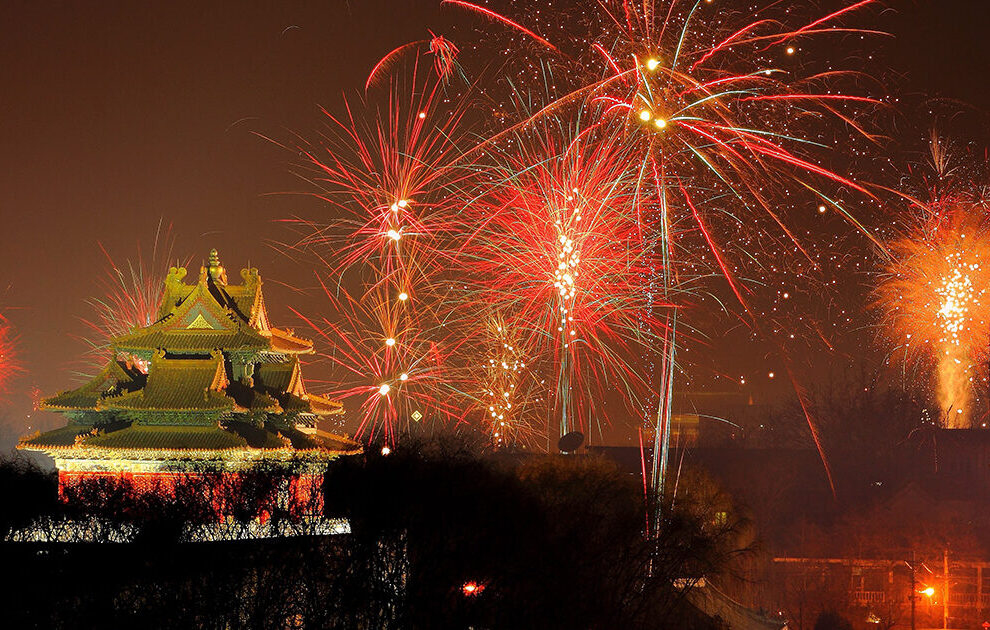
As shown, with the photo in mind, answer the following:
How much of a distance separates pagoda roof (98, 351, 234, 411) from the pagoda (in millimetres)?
22

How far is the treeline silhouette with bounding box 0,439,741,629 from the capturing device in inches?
759

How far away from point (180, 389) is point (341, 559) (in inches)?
238

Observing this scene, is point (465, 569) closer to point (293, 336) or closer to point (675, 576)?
point (293, 336)

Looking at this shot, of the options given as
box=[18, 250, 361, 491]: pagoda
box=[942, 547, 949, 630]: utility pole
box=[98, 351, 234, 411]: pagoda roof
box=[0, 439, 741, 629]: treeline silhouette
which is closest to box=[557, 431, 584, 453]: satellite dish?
box=[0, 439, 741, 629]: treeline silhouette

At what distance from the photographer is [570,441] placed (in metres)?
44.2

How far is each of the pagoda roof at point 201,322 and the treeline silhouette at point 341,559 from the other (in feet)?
10.7

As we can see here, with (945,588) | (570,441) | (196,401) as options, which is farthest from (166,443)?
(945,588)

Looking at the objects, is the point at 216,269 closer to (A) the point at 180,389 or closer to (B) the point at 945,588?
(A) the point at 180,389

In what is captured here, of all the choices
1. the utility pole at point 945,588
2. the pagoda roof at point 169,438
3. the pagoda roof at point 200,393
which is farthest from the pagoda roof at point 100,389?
the utility pole at point 945,588

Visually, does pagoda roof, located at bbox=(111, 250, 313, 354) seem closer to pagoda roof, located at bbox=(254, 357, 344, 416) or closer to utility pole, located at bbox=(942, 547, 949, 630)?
pagoda roof, located at bbox=(254, 357, 344, 416)

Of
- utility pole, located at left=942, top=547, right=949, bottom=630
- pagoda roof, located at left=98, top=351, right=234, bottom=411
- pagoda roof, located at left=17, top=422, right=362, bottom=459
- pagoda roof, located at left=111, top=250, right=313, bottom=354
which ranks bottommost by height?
utility pole, located at left=942, top=547, right=949, bottom=630

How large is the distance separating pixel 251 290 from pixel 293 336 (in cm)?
230

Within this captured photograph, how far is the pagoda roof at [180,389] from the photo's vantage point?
2539cm

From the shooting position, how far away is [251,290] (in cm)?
2800
